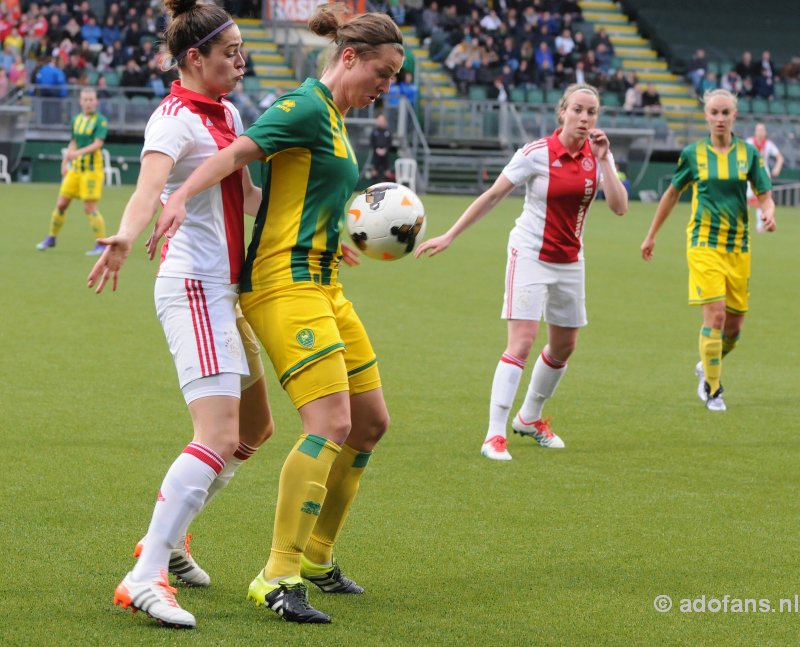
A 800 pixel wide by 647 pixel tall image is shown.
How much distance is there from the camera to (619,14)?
1564 inches

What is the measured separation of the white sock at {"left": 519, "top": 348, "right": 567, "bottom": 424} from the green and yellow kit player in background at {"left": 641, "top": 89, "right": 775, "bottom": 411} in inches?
61.9

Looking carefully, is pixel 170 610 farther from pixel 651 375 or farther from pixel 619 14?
pixel 619 14

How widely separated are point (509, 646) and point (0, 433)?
3.74 metres

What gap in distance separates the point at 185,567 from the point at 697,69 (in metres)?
34.1

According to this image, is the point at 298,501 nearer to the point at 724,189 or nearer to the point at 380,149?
the point at 724,189

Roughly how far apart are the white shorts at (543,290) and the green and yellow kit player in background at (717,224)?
1.56 m

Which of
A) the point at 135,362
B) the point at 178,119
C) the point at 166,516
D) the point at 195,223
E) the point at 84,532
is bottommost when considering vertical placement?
the point at 135,362

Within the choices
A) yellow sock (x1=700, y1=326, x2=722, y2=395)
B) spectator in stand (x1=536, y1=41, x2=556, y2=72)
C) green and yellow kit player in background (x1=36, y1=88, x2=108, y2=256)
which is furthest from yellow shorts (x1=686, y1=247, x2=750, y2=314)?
spectator in stand (x1=536, y1=41, x2=556, y2=72)

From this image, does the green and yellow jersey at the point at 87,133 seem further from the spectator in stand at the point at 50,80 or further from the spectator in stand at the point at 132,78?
the spectator in stand at the point at 132,78

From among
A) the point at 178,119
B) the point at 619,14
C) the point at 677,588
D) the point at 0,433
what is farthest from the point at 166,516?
the point at 619,14

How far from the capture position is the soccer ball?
15.5 feet

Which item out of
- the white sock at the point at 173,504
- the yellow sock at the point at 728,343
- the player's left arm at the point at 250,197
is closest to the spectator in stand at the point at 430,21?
the yellow sock at the point at 728,343

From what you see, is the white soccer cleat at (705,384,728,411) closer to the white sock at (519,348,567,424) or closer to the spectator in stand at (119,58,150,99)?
the white sock at (519,348,567,424)

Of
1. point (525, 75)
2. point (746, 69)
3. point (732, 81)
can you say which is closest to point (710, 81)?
point (732, 81)
